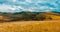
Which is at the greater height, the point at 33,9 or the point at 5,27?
the point at 33,9

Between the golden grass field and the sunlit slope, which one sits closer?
the golden grass field

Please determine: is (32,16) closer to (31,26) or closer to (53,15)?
(31,26)

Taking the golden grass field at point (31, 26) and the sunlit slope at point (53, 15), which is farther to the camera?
the sunlit slope at point (53, 15)

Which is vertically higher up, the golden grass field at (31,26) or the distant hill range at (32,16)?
the distant hill range at (32,16)

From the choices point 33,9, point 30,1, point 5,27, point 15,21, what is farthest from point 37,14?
point 5,27

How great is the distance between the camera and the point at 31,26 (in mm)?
2131

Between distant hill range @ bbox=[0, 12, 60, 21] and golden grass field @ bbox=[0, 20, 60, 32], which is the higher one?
distant hill range @ bbox=[0, 12, 60, 21]

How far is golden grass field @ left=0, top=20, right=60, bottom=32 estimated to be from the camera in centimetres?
206

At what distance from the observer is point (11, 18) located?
6.99 feet

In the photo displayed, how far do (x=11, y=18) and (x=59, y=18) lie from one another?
0.77m

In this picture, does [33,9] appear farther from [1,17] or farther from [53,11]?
[1,17]

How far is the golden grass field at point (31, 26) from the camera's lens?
2.06 metres

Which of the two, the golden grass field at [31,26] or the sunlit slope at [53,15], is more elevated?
the sunlit slope at [53,15]

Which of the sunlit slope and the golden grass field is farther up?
the sunlit slope
